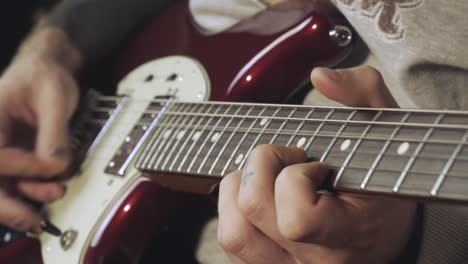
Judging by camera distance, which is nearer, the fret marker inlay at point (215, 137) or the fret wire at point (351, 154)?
the fret wire at point (351, 154)

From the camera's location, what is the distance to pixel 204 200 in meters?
0.66

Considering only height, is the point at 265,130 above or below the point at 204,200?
above

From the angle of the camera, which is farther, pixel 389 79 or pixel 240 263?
pixel 389 79

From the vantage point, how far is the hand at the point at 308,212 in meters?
0.37

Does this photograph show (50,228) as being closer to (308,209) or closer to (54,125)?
(54,125)

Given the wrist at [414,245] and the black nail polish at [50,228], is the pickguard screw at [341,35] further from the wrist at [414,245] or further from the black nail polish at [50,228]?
the black nail polish at [50,228]

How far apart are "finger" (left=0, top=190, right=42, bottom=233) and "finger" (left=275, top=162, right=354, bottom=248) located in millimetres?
492

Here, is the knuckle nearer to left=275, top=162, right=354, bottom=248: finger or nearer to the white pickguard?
left=275, top=162, right=354, bottom=248: finger

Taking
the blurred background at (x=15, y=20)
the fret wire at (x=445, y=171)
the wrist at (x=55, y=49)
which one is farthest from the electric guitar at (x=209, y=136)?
the blurred background at (x=15, y=20)

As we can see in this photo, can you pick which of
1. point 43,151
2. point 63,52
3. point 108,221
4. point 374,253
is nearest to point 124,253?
point 108,221

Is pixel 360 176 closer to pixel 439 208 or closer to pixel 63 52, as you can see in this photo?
pixel 439 208

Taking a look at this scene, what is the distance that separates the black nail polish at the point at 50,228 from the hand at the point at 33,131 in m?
0.02

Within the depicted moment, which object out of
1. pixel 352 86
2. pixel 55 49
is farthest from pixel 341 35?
pixel 55 49

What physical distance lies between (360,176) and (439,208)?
0.16 meters
